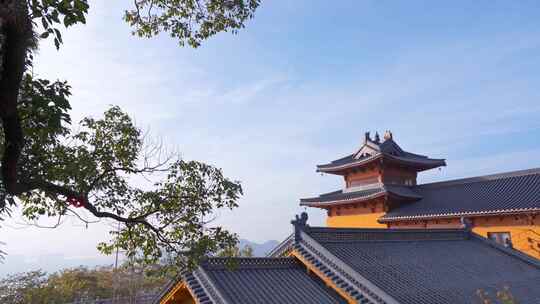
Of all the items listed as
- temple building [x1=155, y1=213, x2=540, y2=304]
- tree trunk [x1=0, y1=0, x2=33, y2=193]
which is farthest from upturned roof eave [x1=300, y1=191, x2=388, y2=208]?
tree trunk [x1=0, y1=0, x2=33, y2=193]

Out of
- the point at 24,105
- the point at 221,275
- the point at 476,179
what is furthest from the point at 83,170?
the point at 476,179

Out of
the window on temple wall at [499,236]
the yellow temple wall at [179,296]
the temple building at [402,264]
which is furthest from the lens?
the window on temple wall at [499,236]

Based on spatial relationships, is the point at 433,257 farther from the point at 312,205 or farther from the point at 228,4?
the point at 312,205

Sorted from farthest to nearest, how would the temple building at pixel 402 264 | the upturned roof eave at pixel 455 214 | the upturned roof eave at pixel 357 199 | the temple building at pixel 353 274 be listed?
the upturned roof eave at pixel 357 199 → the upturned roof eave at pixel 455 214 → the temple building at pixel 402 264 → the temple building at pixel 353 274

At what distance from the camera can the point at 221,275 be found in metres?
8.84

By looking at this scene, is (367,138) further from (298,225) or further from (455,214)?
(298,225)

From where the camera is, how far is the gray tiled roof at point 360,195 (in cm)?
2342

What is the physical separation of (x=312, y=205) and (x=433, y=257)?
16.2 metres

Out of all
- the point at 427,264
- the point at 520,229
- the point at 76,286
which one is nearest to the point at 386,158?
the point at 520,229

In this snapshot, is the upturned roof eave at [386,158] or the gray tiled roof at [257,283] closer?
the gray tiled roof at [257,283]

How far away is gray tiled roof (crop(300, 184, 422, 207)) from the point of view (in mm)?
23422

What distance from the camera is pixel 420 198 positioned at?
79.4 feet

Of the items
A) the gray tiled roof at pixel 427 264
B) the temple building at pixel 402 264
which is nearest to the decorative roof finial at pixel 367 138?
the temple building at pixel 402 264

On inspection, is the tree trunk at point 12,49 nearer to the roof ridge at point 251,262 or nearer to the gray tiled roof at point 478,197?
the roof ridge at point 251,262
